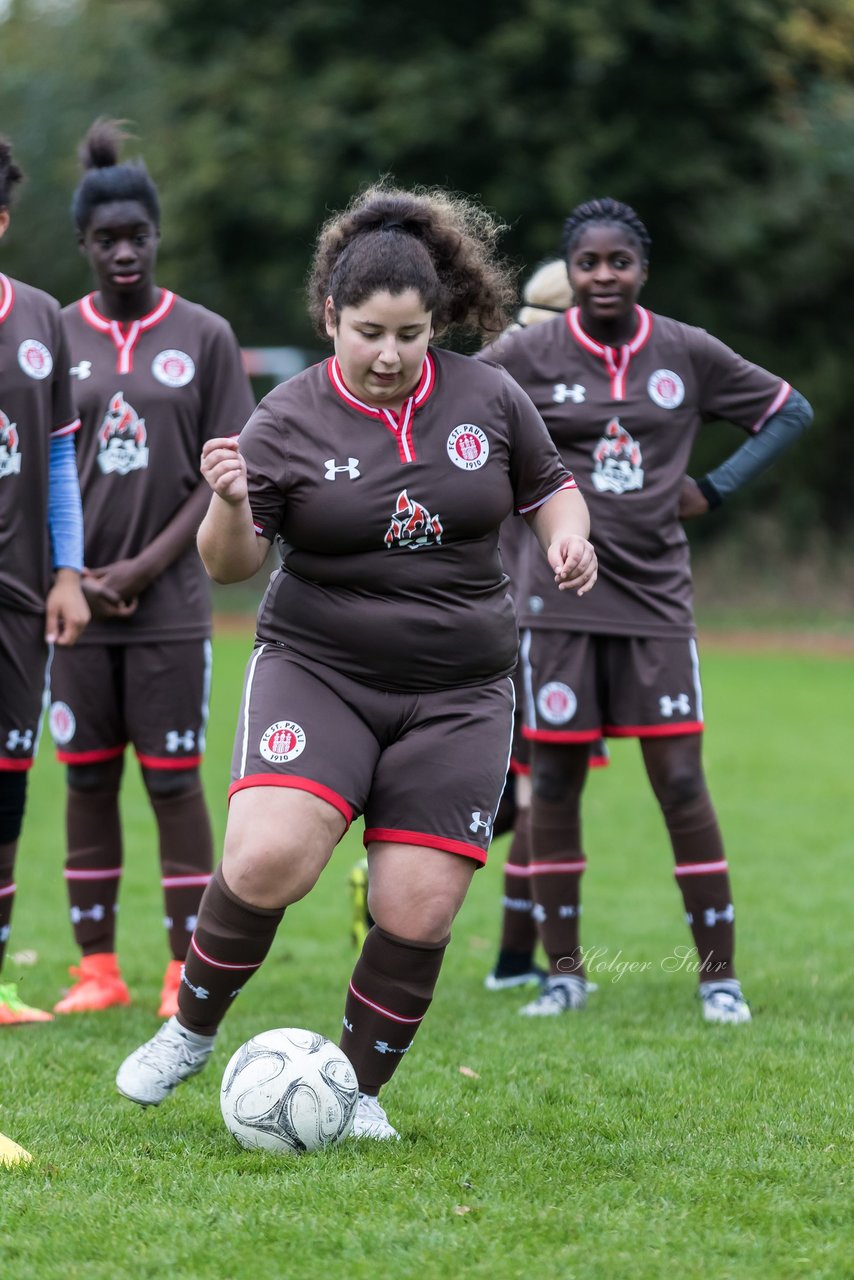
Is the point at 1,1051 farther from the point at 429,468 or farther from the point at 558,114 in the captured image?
the point at 558,114

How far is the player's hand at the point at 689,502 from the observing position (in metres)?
5.89

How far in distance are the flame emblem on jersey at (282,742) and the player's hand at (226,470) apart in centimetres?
56

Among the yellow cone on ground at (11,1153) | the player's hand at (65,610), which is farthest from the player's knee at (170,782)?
the yellow cone on ground at (11,1153)

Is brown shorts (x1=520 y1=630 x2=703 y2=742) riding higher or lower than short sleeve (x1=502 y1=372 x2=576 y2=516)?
lower

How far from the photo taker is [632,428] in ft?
19.0

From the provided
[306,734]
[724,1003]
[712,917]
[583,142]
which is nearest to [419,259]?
[306,734]

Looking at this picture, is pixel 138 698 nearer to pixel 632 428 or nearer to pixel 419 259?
pixel 632 428

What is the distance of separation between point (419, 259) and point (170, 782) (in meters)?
2.42

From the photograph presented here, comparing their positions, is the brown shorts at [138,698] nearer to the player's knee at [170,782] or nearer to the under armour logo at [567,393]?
the player's knee at [170,782]

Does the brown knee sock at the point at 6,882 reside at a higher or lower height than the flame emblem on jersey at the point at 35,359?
lower

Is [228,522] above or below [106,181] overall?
below

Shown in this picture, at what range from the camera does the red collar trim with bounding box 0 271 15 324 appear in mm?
5125

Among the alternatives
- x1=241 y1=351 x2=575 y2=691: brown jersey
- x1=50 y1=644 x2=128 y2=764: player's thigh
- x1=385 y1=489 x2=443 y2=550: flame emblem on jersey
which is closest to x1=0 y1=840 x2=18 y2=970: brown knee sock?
x1=50 y1=644 x2=128 y2=764: player's thigh

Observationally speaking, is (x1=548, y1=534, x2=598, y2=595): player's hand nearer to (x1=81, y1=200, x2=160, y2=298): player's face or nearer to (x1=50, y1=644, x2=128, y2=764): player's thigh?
(x1=50, y1=644, x2=128, y2=764): player's thigh
